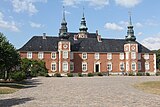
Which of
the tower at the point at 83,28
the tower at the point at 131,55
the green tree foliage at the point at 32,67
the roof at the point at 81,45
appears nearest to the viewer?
the green tree foliage at the point at 32,67

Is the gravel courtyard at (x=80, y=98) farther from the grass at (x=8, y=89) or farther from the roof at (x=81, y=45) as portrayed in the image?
the roof at (x=81, y=45)

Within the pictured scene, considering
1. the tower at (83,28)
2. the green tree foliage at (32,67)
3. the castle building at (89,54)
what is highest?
the tower at (83,28)

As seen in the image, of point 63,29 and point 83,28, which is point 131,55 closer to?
point 63,29

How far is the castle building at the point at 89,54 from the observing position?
76.2 metres

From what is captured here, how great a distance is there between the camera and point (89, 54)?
7988 cm

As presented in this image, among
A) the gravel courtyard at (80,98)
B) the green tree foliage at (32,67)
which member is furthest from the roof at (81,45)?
the gravel courtyard at (80,98)

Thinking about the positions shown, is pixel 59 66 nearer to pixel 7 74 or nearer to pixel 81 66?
pixel 81 66

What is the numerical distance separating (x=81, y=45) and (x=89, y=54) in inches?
133

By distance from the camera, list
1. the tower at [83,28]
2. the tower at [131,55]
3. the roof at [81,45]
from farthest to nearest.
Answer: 1. the tower at [83,28]
2. the tower at [131,55]
3. the roof at [81,45]

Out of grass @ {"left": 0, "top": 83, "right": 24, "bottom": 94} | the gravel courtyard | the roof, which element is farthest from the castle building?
the gravel courtyard

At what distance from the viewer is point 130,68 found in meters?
79.9

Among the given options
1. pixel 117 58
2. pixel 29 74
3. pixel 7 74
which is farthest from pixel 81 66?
pixel 7 74

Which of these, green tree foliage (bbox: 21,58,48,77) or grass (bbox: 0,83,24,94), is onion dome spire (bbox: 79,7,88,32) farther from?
grass (bbox: 0,83,24,94)

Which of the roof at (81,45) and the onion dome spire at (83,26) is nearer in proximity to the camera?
the roof at (81,45)
